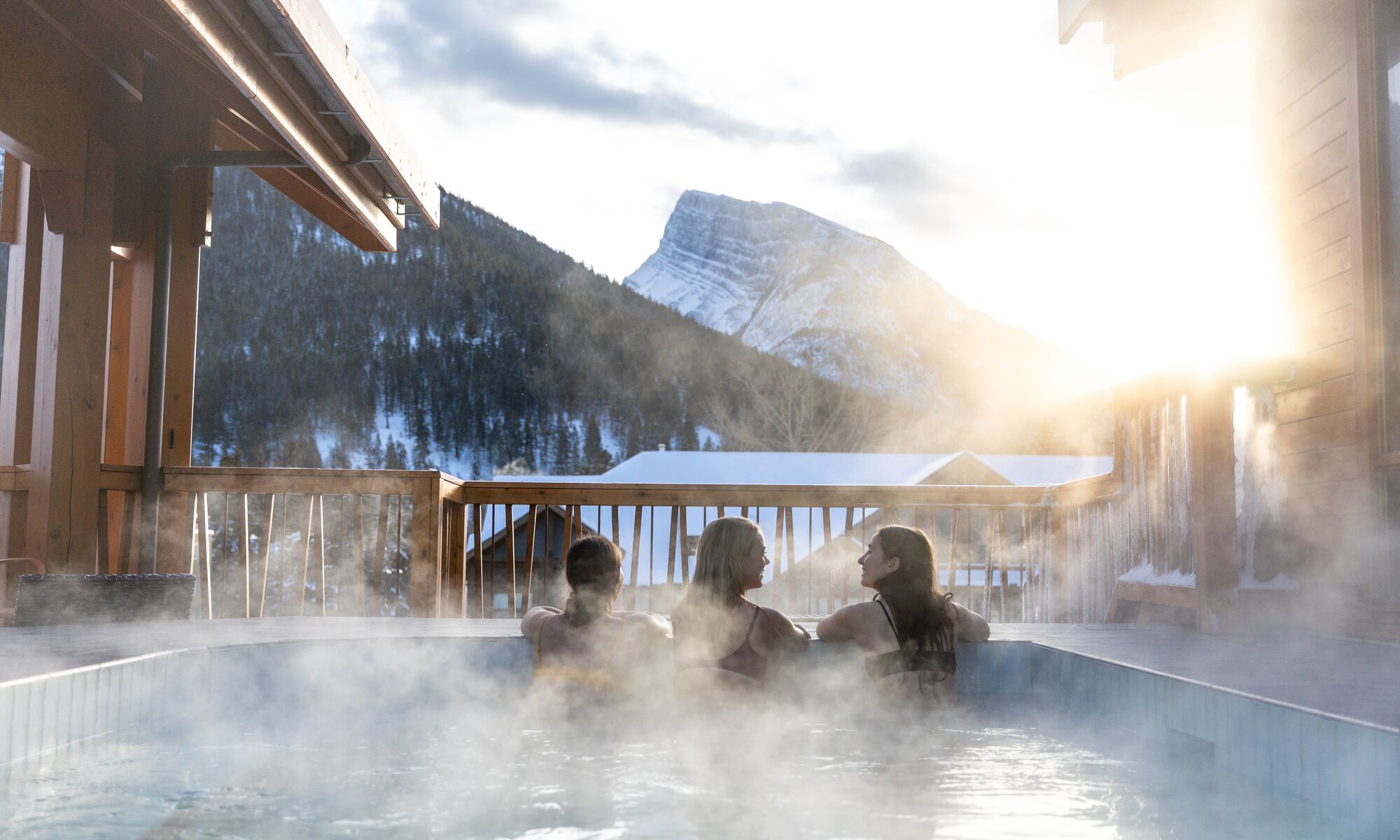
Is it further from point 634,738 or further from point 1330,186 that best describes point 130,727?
point 1330,186

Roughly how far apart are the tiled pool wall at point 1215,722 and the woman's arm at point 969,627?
59mm

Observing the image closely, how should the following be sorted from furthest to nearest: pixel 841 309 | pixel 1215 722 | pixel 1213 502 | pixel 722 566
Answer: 1. pixel 841 309
2. pixel 1213 502
3. pixel 722 566
4. pixel 1215 722

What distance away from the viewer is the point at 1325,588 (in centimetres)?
430

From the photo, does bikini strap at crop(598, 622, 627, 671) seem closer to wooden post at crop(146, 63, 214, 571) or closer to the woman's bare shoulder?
the woman's bare shoulder

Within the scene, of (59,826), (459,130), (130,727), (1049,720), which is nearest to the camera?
(59,826)

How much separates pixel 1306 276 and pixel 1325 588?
143 centimetres

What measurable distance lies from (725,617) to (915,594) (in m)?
0.63

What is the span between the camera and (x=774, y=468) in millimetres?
21719

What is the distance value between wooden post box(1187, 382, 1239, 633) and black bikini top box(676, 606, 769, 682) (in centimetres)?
195

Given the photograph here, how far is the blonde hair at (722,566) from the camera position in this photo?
11.1ft

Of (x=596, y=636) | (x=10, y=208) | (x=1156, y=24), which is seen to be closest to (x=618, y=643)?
(x=596, y=636)

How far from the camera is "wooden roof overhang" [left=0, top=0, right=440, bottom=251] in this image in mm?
3385

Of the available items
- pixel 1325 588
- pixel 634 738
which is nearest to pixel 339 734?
pixel 634 738

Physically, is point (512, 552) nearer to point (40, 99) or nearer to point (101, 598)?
point (101, 598)
